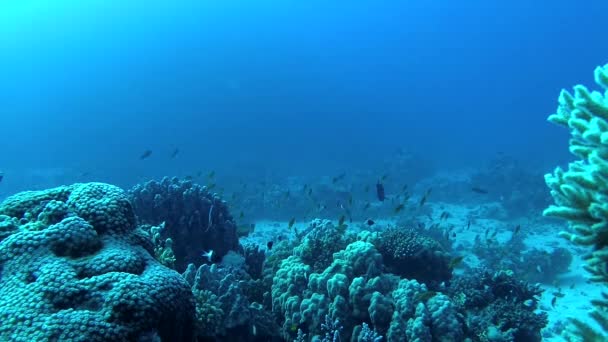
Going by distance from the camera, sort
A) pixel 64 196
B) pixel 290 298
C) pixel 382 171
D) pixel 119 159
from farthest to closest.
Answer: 1. pixel 119 159
2. pixel 382 171
3. pixel 290 298
4. pixel 64 196

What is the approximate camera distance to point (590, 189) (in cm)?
315

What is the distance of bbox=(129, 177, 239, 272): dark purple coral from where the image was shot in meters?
9.34

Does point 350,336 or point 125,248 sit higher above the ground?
point 125,248

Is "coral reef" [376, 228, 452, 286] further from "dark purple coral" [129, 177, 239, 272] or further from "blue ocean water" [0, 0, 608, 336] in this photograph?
"blue ocean water" [0, 0, 608, 336]

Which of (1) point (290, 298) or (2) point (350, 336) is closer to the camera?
(2) point (350, 336)

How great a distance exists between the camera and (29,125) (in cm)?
7938

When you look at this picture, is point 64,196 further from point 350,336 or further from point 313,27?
point 313,27

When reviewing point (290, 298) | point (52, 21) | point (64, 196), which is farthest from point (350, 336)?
point (52, 21)

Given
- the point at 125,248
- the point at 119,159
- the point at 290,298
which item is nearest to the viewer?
the point at 125,248

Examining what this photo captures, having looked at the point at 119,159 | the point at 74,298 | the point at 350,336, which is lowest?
the point at 119,159

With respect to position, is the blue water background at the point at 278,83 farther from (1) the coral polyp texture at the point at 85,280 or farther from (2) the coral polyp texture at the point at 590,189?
(2) the coral polyp texture at the point at 590,189

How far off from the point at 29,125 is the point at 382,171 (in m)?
75.7

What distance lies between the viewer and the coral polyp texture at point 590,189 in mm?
3049

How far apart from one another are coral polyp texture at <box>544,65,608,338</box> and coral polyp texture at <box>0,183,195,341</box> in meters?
3.62
